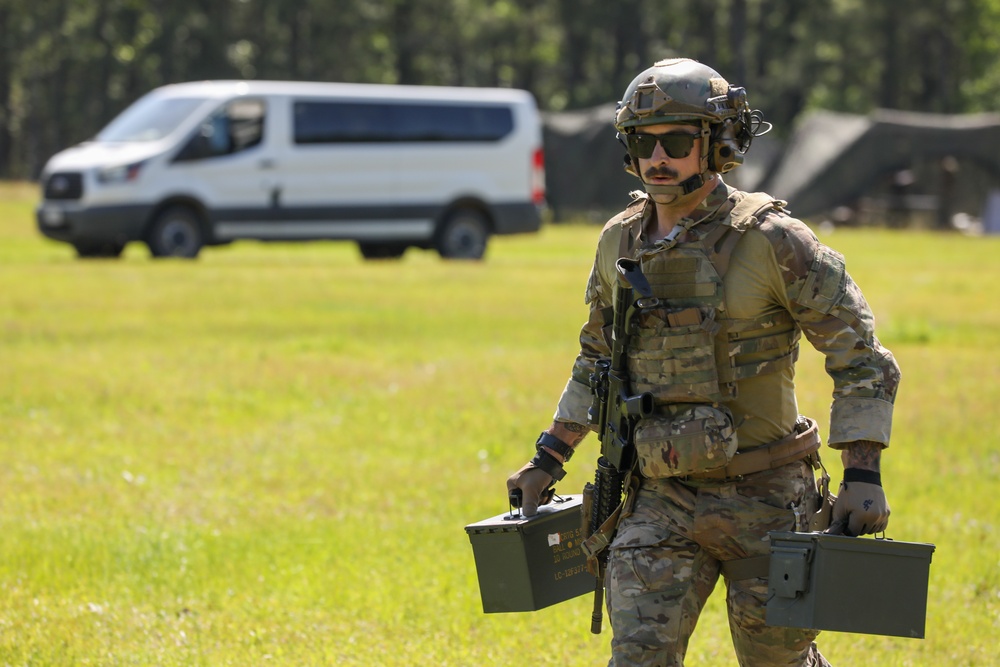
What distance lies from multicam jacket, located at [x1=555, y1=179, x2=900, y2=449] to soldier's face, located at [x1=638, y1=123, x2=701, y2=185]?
0.31ft

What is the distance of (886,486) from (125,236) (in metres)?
14.3

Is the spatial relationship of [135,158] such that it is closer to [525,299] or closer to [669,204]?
[525,299]

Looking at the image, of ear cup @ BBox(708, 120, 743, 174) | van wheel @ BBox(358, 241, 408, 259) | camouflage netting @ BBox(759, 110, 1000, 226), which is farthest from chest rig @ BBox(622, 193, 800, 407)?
camouflage netting @ BBox(759, 110, 1000, 226)

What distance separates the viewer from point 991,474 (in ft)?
27.1

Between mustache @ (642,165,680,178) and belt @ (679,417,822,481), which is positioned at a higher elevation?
mustache @ (642,165,680,178)

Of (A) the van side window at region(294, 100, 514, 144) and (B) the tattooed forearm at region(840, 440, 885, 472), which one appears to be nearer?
(B) the tattooed forearm at region(840, 440, 885, 472)

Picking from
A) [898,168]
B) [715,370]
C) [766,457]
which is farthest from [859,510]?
[898,168]

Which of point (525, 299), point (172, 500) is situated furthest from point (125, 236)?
point (172, 500)

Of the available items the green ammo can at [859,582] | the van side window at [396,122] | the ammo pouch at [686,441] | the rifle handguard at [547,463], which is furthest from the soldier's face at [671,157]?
the van side window at [396,122]

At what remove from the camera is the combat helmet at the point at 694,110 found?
3.75 meters

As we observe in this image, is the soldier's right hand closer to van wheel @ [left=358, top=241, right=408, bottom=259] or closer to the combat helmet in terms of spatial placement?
the combat helmet

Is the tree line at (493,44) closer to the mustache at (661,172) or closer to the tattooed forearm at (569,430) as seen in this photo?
the tattooed forearm at (569,430)

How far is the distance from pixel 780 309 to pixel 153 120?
59.6ft

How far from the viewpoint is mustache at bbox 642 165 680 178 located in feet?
12.4
